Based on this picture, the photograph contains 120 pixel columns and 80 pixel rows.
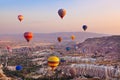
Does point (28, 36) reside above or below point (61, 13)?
below

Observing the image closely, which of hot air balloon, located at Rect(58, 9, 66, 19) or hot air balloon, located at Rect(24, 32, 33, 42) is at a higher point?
hot air balloon, located at Rect(58, 9, 66, 19)

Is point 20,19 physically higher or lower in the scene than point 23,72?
higher

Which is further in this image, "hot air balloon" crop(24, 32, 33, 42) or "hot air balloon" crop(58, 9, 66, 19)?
"hot air balloon" crop(24, 32, 33, 42)

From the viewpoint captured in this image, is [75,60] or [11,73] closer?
Answer: [11,73]

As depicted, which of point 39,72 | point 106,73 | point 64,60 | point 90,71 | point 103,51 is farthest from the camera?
point 103,51

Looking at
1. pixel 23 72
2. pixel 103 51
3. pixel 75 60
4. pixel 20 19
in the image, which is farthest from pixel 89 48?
pixel 20 19

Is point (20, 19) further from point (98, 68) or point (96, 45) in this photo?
point (96, 45)

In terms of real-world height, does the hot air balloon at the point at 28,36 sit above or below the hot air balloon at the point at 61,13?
below

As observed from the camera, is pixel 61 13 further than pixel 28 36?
No

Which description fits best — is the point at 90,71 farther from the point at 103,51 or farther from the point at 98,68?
the point at 103,51

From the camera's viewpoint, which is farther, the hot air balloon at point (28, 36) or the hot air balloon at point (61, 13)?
the hot air balloon at point (28, 36)

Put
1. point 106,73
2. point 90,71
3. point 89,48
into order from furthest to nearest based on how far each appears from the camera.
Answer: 1. point 89,48
2. point 90,71
3. point 106,73
